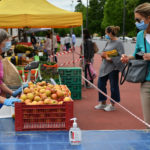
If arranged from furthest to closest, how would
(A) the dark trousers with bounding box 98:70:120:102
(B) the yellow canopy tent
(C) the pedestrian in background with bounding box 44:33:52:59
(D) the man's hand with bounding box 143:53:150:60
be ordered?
(C) the pedestrian in background with bounding box 44:33:52:59
(B) the yellow canopy tent
(A) the dark trousers with bounding box 98:70:120:102
(D) the man's hand with bounding box 143:53:150:60

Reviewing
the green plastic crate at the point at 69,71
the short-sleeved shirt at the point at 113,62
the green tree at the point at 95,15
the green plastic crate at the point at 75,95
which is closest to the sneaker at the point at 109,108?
the short-sleeved shirt at the point at 113,62

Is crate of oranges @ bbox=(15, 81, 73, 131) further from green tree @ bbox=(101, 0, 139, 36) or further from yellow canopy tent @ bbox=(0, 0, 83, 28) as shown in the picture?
green tree @ bbox=(101, 0, 139, 36)

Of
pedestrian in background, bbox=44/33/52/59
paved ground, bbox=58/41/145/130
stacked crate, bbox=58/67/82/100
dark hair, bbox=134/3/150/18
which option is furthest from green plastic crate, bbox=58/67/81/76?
pedestrian in background, bbox=44/33/52/59

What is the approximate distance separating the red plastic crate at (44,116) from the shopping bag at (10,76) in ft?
10.9

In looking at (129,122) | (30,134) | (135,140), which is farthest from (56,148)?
(129,122)

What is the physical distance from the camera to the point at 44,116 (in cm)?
314

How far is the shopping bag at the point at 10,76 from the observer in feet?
20.7

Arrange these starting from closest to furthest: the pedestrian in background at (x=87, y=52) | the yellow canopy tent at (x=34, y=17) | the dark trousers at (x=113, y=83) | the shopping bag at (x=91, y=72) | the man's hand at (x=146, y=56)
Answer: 1. the man's hand at (x=146, y=56)
2. the dark trousers at (x=113, y=83)
3. the yellow canopy tent at (x=34, y=17)
4. the pedestrian in background at (x=87, y=52)
5. the shopping bag at (x=91, y=72)

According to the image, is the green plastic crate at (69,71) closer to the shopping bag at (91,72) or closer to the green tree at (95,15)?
the shopping bag at (91,72)

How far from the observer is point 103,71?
717 cm

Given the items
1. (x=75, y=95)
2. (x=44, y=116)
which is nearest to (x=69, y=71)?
(x=75, y=95)

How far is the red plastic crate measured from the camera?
3.08 metres

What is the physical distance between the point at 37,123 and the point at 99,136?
676 millimetres

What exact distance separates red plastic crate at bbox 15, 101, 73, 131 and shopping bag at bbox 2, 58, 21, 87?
3.32 meters
